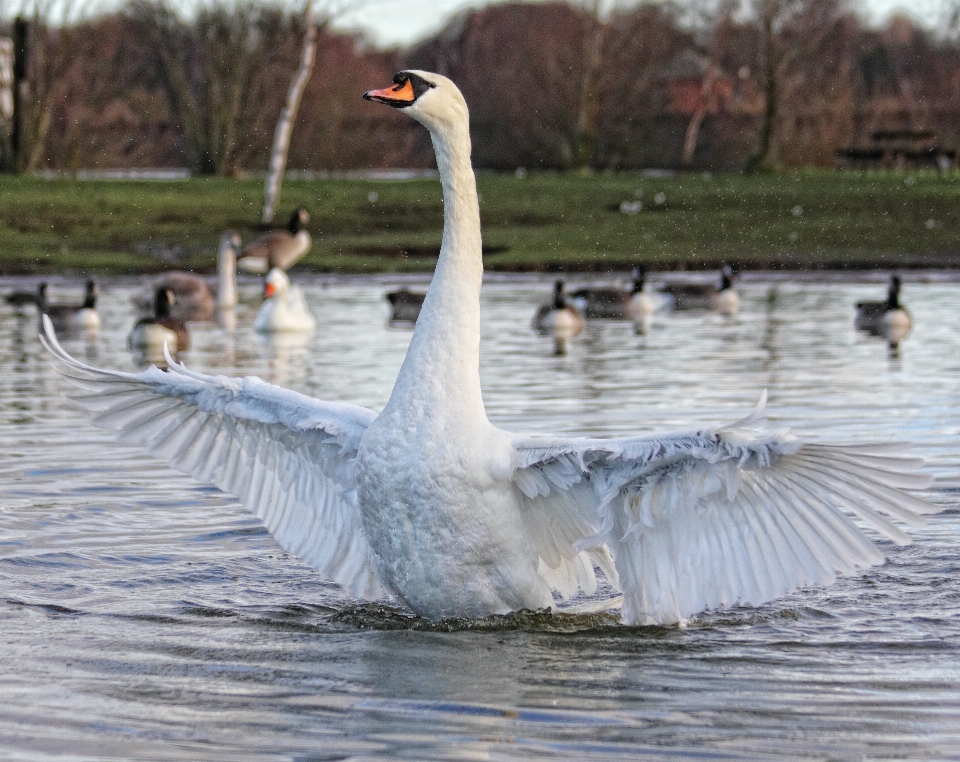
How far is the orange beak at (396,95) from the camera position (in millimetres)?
5609

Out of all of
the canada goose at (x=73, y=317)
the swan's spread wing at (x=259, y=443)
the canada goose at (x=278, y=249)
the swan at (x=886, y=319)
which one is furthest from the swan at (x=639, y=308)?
the swan's spread wing at (x=259, y=443)

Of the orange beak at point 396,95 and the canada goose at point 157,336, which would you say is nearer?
the orange beak at point 396,95

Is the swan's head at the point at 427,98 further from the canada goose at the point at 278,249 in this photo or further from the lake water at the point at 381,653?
the canada goose at the point at 278,249

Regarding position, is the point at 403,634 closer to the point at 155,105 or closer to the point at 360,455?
the point at 360,455

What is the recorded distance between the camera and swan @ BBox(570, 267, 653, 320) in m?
20.1

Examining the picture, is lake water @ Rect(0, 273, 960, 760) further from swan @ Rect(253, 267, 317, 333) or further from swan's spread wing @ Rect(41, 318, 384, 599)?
swan @ Rect(253, 267, 317, 333)

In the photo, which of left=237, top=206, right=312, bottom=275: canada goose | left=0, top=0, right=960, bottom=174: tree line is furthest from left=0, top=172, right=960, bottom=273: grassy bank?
left=0, top=0, right=960, bottom=174: tree line

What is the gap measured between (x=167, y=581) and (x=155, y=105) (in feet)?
150

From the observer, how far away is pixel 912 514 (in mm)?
5172

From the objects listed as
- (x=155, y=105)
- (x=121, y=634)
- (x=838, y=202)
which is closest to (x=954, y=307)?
(x=838, y=202)

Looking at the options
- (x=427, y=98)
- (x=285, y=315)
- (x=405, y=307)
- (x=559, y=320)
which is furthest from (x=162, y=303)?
(x=427, y=98)

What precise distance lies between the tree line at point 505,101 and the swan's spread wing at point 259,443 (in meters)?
26.3

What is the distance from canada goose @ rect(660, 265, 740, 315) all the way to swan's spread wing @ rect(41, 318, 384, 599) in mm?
14037

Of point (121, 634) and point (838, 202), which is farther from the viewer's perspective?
point (838, 202)
